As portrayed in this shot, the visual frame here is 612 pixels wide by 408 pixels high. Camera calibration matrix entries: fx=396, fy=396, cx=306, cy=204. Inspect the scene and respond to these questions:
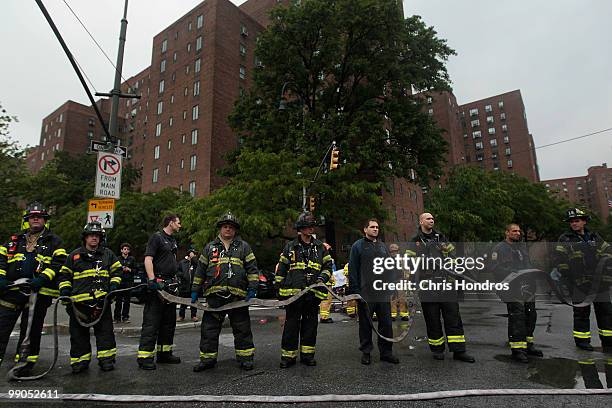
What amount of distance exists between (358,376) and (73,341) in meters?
3.78

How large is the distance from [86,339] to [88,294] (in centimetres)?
60

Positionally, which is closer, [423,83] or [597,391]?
[597,391]

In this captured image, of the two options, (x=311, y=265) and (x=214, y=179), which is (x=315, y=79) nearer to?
(x=214, y=179)

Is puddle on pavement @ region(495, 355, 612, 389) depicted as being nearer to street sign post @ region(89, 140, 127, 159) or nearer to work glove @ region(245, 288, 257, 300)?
work glove @ region(245, 288, 257, 300)

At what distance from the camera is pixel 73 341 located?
5289 mm

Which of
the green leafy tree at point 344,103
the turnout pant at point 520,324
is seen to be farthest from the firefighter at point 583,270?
the green leafy tree at point 344,103

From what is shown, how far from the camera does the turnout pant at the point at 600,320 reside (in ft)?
20.9

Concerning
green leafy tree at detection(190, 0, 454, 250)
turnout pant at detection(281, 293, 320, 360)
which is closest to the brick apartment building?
green leafy tree at detection(190, 0, 454, 250)

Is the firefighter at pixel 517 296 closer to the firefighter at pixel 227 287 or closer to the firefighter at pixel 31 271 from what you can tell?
the firefighter at pixel 227 287

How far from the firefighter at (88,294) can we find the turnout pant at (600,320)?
7.14 m

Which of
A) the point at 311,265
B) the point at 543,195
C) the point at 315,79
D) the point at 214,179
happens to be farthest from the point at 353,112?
the point at 543,195

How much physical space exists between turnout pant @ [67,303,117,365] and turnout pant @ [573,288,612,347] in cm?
716

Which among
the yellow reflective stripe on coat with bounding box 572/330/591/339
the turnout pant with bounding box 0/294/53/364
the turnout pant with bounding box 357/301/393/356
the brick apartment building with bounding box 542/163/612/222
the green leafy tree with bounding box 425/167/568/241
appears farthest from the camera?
the brick apartment building with bounding box 542/163/612/222

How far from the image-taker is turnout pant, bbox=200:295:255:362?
5.37m
